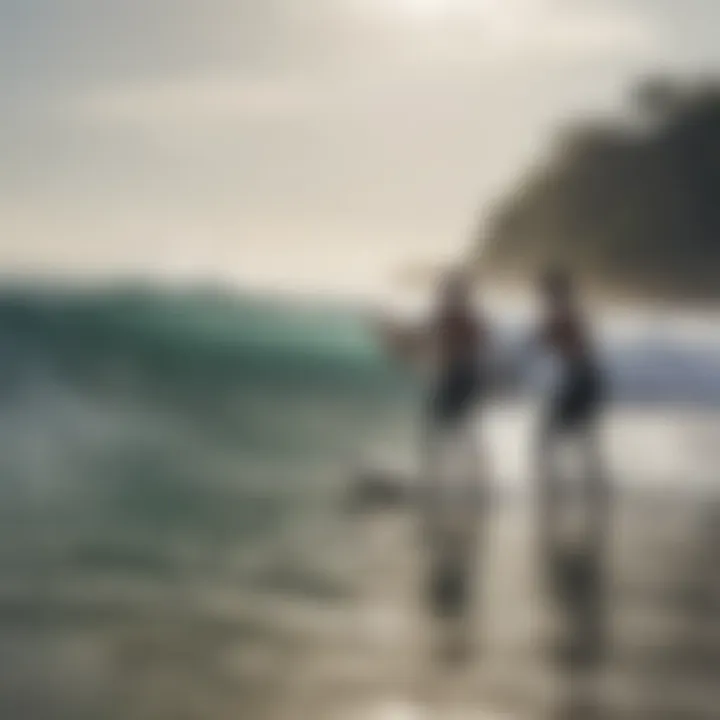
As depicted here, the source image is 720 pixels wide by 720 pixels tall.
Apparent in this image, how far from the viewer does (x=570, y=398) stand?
1094mm

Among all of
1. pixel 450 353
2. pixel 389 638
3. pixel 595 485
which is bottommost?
pixel 389 638

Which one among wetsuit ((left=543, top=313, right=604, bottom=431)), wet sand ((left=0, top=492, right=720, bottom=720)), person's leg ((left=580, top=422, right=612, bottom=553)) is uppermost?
wetsuit ((left=543, top=313, right=604, bottom=431))

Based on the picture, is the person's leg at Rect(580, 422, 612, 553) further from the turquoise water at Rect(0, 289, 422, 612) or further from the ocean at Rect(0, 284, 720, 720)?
the turquoise water at Rect(0, 289, 422, 612)

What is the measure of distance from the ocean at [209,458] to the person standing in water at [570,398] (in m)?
0.02

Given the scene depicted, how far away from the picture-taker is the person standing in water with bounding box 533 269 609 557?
109 centimetres

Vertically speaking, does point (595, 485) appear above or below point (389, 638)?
above

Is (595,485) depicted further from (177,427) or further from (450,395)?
(177,427)

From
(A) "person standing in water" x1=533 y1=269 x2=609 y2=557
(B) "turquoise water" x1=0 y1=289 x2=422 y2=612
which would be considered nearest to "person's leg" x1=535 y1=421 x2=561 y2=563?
(A) "person standing in water" x1=533 y1=269 x2=609 y2=557

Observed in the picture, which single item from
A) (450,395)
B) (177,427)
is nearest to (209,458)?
(177,427)

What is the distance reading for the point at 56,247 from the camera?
1117mm

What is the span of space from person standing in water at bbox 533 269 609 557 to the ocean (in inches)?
0.7

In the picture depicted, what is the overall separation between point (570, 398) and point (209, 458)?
0.31m

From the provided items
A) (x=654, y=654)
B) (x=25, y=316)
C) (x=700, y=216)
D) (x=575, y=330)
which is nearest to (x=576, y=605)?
(x=654, y=654)

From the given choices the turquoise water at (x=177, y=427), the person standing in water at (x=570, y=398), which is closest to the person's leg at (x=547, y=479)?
the person standing in water at (x=570, y=398)
